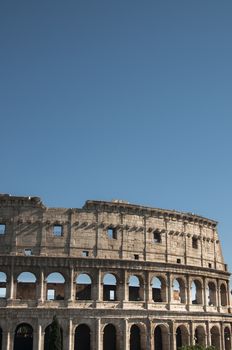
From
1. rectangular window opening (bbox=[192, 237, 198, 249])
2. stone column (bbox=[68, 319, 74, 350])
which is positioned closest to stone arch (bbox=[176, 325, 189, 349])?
rectangular window opening (bbox=[192, 237, 198, 249])

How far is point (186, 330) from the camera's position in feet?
140

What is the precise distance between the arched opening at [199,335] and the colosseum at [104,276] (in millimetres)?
89

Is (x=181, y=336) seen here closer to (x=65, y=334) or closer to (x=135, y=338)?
(x=135, y=338)

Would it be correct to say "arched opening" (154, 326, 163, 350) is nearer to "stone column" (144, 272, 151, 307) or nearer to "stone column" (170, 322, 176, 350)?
"stone column" (170, 322, 176, 350)

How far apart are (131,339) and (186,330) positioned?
486 cm

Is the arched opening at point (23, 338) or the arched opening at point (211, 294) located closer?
the arched opening at point (23, 338)

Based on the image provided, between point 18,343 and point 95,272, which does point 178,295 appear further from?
point 18,343

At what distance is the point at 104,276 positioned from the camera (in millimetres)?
40344

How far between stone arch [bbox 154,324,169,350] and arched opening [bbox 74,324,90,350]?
5.98 m

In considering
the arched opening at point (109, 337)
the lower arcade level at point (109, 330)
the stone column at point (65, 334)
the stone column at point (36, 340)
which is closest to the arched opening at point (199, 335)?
the lower arcade level at point (109, 330)

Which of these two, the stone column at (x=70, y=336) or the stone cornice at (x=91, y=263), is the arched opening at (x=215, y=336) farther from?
the stone column at (x=70, y=336)

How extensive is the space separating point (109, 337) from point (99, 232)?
29.6 feet

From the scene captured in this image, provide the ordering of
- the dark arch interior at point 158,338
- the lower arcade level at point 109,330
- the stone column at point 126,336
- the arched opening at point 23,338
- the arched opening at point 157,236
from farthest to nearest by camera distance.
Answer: the arched opening at point 157,236 → the dark arch interior at point 158,338 → the arched opening at point 23,338 → the stone column at point 126,336 → the lower arcade level at point 109,330

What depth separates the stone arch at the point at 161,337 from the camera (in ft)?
136
